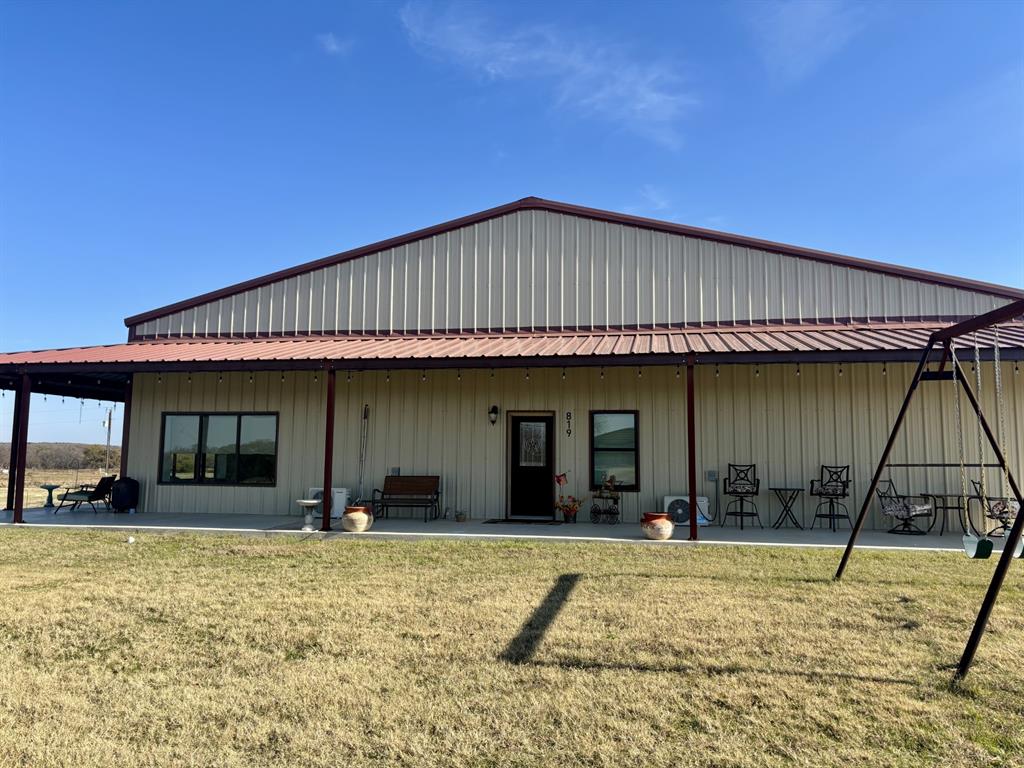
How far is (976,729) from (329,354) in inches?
355

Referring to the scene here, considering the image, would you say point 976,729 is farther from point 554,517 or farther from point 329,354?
point 329,354

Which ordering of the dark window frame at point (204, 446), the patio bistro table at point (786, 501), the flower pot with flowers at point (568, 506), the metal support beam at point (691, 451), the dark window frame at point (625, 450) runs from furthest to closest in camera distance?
the dark window frame at point (204, 446) → the dark window frame at point (625, 450) → the flower pot with flowers at point (568, 506) → the patio bistro table at point (786, 501) → the metal support beam at point (691, 451)

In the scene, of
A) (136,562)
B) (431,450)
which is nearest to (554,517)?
(431,450)

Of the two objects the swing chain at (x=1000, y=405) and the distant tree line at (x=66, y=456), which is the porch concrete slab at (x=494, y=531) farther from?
the distant tree line at (x=66, y=456)

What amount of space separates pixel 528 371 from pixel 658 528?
145 inches

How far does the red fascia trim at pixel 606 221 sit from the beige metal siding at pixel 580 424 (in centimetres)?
188

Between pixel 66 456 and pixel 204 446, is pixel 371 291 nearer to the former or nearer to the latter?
pixel 204 446

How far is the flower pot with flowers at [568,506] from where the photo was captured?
10.2m

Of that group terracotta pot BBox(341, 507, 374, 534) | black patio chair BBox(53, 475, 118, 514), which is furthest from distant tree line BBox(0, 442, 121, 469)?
terracotta pot BBox(341, 507, 374, 534)

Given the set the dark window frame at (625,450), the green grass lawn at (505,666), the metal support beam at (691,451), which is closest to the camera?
the green grass lawn at (505,666)

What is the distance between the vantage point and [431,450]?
11094mm

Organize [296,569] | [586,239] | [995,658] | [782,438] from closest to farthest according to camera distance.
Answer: [995,658], [296,569], [782,438], [586,239]

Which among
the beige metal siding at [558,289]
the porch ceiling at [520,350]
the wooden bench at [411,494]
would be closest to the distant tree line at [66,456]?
the porch ceiling at [520,350]

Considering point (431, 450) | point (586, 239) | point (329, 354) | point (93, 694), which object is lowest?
point (93, 694)
